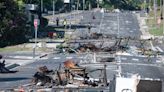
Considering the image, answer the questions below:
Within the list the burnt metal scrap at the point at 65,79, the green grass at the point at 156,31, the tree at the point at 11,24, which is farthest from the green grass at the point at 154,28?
the burnt metal scrap at the point at 65,79

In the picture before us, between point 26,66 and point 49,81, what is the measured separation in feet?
60.1

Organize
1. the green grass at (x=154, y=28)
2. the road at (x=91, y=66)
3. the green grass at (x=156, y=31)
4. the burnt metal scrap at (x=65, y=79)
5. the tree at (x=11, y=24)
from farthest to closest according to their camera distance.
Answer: the green grass at (x=154, y=28)
the green grass at (x=156, y=31)
the tree at (x=11, y=24)
the road at (x=91, y=66)
the burnt metal scrap at (x=65, y=79)

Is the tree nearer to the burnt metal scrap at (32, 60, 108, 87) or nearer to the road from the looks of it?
the road

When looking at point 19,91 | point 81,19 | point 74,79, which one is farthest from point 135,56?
point 81,19

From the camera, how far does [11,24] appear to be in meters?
85.6

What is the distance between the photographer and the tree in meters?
84.5

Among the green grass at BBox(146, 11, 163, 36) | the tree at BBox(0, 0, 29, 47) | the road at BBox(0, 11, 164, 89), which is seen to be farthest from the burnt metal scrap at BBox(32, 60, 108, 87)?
the green grass at BBox(146, 11, 163, 36)


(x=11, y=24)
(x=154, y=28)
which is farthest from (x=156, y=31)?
(x=11, y=24)

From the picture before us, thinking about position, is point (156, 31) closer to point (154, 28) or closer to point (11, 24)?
point (154, 28)

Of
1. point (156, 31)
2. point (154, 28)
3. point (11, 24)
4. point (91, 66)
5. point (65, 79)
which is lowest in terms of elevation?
point (154, 28)

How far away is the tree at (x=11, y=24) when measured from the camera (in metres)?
84.5

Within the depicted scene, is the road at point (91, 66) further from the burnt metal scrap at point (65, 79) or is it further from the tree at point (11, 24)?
the tree at point (11, 24)

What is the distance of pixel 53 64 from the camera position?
6000 centimetres

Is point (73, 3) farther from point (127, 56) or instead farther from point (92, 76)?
point (92, 76)
